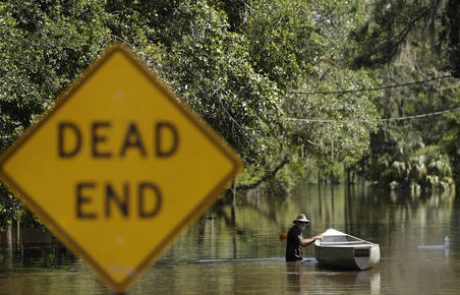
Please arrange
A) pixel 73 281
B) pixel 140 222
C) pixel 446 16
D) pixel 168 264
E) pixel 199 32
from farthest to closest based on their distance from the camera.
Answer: pixel 446 16 → pixel 168 264 → pixel 73 281 → pixel 199 32 → pixel 140 222

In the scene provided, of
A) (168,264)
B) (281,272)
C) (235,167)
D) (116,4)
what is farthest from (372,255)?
(235,167)

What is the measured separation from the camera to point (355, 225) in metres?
43.0

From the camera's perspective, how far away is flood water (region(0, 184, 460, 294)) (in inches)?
764

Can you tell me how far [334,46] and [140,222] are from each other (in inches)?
1519

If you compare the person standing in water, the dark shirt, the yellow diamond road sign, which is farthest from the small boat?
the yellow diamond road sign

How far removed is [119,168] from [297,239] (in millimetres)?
18811

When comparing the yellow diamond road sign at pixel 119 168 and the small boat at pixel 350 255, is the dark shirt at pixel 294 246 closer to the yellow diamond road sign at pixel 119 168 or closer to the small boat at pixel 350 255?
the small boat at pixel 350 255

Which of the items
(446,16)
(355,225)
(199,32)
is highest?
(446,16)

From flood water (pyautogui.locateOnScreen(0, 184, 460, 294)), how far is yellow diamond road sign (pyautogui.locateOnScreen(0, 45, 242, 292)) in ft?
46.2

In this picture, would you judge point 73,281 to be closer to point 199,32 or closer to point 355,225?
point 199,32

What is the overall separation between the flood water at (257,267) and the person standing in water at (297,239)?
325 millimetres

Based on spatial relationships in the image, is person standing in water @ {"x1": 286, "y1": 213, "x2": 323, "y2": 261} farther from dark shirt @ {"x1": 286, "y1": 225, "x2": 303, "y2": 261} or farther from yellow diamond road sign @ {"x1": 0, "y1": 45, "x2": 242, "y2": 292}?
yellow diamond road sign @ {"x1": 0, "y1": 45, "x2": 242, "y2": 292}

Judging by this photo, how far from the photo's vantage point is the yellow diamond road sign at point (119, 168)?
4.43 metres

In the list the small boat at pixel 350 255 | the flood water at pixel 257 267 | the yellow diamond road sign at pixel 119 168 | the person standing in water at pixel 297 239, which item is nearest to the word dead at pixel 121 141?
the yellow diamond road sign at pixel 119 168
